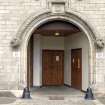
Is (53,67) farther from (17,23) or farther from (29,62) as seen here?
(17,23)

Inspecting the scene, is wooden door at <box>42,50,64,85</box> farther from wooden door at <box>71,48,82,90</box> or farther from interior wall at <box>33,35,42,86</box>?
wooden door at <box>71,48,82,90</box>

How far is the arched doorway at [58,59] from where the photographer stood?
16641mm

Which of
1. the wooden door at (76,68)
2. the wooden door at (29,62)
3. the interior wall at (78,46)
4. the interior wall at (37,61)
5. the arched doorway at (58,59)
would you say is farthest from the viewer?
the interior wall at (37,61)

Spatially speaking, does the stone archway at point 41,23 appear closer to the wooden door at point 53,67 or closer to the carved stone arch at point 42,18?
the carved stone arch at point 42,18

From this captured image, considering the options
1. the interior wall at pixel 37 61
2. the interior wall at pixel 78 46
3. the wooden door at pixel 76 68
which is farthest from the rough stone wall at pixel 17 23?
the interior wall at pixel 37 61

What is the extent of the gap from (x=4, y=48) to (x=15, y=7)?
1.86m

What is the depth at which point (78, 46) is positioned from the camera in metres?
17.0

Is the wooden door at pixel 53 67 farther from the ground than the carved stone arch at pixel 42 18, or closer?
closer

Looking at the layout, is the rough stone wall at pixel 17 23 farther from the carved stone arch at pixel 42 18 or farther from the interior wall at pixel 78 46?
the interior wall at pixel 78 46

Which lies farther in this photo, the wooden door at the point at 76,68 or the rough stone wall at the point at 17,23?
the wooden door at the point at 76,68

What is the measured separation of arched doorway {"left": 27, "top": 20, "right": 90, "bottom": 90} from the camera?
16.6 meters

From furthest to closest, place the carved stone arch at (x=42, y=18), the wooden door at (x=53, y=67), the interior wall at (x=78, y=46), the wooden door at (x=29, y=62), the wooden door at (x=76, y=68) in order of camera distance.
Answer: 1. the wooden door at (x=53, y=67)
2. the wooden door at (x=76, y=68)
3. the wooden door at (x=29, y=62)
4. the interior wall at (x=78, y=46)
5. the carved stone arch at (x=42, y=18)

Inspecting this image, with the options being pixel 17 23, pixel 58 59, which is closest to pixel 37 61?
pixel 58 59

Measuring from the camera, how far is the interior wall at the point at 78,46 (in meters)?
15.7
